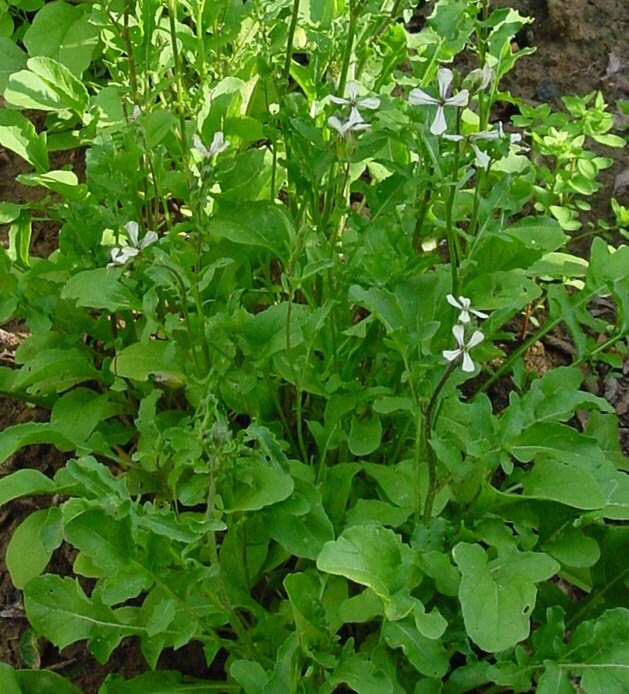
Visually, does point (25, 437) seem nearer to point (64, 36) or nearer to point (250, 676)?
point (250, 676)

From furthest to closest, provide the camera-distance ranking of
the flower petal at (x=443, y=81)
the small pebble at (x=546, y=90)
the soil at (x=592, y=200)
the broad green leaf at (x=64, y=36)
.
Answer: the small pebble at (x=546, y=90)
the broad green leaf at (x=64, y=36)
the soil at (x=592, y=200)
the flower petal at (x=443, y=81)

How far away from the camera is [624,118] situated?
276 cm

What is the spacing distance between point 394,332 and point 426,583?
0.39m

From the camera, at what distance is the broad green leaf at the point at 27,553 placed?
1771 mm

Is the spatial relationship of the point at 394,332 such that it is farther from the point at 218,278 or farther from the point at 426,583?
the point at 218,278

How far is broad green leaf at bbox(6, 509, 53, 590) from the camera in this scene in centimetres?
177

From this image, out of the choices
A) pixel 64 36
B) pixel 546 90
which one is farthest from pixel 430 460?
pixel 64 36

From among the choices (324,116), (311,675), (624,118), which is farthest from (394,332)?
(624,118)

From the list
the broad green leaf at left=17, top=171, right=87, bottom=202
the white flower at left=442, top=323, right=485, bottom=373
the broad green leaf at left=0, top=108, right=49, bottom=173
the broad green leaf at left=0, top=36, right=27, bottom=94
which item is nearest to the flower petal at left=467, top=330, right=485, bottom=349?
the white flower at left=442, top=323, right=485, bottom=373

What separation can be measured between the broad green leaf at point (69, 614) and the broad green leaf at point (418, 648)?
A: 0.43 metres

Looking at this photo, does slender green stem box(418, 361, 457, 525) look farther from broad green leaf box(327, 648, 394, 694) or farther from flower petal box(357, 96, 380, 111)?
flower petal box(357, 96, 380, 111)

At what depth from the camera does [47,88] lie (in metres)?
2.21

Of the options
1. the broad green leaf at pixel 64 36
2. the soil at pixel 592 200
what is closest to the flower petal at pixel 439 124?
the soil at pixel 592 200

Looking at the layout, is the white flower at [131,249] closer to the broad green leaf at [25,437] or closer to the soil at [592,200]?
the broad green leaf at [25,437]
